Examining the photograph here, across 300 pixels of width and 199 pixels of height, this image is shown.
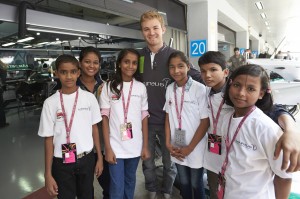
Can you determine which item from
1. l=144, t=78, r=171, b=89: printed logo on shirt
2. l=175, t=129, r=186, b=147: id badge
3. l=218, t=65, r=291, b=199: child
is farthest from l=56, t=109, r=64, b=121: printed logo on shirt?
l=218, t=65, r=291, b=199: child

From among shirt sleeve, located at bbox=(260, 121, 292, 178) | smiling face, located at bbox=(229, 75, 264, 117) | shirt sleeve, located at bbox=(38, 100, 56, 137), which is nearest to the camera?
shirt sleeve, located at bbox=(260, 121, 292, 178)

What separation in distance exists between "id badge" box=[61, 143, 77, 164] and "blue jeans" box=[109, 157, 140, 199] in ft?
1.02

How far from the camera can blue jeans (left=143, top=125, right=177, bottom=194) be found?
1780mm

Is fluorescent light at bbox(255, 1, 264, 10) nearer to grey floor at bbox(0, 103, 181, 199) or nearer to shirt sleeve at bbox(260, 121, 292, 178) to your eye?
grey floor at bbox(0, 103, 181, 199)

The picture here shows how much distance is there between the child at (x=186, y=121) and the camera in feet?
4.96

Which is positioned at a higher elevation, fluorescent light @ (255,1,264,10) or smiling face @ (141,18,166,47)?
fluorescent light @ (255,1,264,10)

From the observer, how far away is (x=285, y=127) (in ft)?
3.26

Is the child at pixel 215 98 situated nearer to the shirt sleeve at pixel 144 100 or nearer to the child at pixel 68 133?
the shirt sleeve at pixel 144 100

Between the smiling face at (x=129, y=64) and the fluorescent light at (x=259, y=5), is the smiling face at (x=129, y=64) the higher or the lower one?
the lower one

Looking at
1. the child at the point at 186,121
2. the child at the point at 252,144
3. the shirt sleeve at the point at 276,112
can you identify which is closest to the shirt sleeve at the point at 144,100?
the child at the point at 186,121

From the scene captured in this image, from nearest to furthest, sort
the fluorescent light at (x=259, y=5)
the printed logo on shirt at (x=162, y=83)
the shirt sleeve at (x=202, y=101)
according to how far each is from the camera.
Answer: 1. the shirt sleeve at (x=202, y=101)
2. the printed logo on shirt at (x=162, y=83)
3. the fluorescent light at (x=259, y=5)

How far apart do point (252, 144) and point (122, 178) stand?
0.99 m

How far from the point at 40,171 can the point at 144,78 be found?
2.18m

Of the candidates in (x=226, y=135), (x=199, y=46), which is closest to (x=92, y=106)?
(x=226, y=135)
